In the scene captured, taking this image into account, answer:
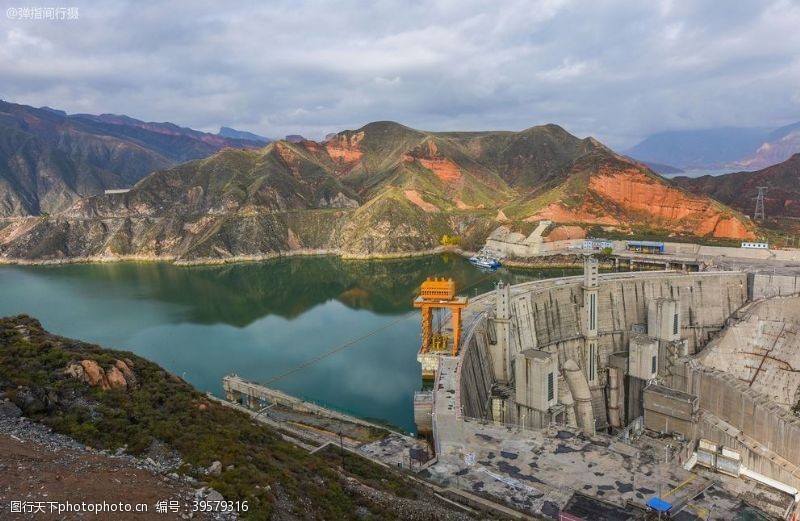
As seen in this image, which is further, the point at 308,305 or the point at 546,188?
the point at 546,188

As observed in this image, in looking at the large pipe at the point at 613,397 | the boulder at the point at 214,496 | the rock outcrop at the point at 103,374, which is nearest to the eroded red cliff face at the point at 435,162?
the large pipe at the point at 613,397

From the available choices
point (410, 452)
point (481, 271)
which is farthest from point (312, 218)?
point (410, 452)

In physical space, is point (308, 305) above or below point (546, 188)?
below

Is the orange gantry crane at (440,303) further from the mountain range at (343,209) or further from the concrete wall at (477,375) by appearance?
the mountain range at (343,209)

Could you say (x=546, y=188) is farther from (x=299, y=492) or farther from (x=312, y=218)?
(x=299, y=492)

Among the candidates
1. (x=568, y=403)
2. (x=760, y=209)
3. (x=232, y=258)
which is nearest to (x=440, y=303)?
(x=568, y=403)

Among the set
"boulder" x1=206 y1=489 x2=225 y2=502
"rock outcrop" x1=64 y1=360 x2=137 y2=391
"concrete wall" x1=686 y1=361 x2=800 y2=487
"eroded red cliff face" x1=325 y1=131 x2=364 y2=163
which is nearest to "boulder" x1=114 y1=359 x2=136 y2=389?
"rock outcrop" x1=64 y1=360 x2=137 y2=391

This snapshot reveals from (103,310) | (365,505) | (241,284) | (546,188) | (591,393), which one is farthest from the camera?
(546,188)
